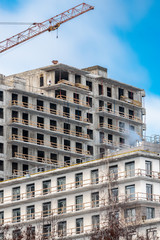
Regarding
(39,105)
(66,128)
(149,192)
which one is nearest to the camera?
(149,192)

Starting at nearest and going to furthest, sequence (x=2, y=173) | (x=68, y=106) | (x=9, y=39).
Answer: (x=2, y=173) < (x=68, y=106) < (x=9, y=39)

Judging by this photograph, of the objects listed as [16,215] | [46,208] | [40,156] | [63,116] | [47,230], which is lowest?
[47,230]

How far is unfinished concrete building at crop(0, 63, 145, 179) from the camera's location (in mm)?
143375

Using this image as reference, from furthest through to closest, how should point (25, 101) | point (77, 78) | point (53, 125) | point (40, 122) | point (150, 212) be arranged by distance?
point (77, 78) < point (53, 125) < point (40, 122) < point (25, 101) < point (150, 212)

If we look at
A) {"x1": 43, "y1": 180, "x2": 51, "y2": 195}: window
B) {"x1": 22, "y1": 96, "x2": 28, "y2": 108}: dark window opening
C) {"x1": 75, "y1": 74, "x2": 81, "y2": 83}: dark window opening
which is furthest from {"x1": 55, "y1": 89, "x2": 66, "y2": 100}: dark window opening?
{"x1": 43, "y1": 180, "x2": 51, "y2": 195}: window

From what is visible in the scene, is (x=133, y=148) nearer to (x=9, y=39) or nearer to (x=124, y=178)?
(x=124, y=178)

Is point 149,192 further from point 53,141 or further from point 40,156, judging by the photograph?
point 53,141

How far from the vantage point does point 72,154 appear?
495 ft

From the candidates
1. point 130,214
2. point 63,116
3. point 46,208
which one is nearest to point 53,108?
point 63,116

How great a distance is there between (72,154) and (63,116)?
265 inches

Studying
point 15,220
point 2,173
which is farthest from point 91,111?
point 15,220

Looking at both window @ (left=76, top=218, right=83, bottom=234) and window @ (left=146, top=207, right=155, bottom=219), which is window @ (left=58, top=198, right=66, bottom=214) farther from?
window @ (left=146, top=207, right=155, bottom=219)

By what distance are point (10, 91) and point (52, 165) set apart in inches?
543

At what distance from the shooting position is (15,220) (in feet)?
390
